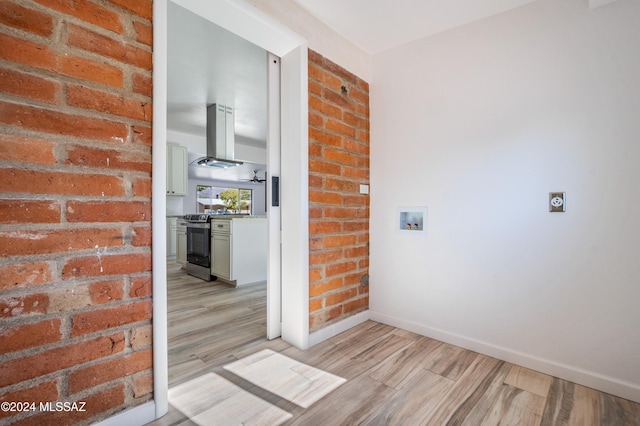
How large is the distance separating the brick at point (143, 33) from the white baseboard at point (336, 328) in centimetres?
193

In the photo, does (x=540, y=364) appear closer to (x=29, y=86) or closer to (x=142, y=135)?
(x=142, y=135)

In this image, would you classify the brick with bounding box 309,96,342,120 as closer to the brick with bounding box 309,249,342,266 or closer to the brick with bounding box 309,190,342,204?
the brick with bounding box 309,190,342,204

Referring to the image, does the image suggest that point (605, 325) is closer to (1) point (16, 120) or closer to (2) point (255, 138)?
(1) point (16, 120)

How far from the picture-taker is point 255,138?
19.9ft

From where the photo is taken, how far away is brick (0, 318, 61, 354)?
961 millimetres

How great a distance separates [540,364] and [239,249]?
125 inches

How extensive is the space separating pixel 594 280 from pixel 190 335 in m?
2.69

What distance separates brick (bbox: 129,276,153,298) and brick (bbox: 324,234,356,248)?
1.20 m

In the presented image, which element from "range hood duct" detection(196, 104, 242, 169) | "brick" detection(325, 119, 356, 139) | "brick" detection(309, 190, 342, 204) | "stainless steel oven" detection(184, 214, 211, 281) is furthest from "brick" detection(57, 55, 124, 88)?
"range hood duct" detection(196, 104, 242, 169)

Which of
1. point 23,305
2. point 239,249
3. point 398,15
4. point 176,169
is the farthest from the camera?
point 176,169

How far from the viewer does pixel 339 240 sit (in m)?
2.29

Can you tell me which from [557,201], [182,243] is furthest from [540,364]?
[182,243]

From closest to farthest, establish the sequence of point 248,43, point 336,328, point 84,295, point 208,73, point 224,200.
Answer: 1. point 84,295
2. point 336,328
3. point 248,43
4. point 208,73
5. point 224,200

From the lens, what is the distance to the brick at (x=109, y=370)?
3.61 ft
